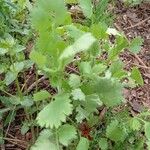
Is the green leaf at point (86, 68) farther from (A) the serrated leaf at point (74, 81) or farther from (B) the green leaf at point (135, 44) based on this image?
(B) the green leaf at point (135, 44)

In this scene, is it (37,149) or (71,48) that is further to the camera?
(37,149)

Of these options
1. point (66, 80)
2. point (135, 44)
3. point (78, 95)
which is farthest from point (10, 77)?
point (135, 44)

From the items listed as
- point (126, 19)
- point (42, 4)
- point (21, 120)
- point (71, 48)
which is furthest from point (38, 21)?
point (126, 19)

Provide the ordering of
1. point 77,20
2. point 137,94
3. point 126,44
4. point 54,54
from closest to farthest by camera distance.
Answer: point 54,54 → point 126,44 → point 137,94 → point 77,20

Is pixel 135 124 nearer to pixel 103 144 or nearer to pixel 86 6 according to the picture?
pixel 103 144

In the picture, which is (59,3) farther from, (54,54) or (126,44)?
(126,44)

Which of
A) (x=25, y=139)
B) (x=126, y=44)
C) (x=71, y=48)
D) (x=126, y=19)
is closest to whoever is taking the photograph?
(x=71, y=48)

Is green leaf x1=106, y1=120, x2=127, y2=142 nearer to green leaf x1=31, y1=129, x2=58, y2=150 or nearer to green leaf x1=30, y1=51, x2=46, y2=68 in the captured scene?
green leaf x1=31, y1=129, x2=58, y2=150
